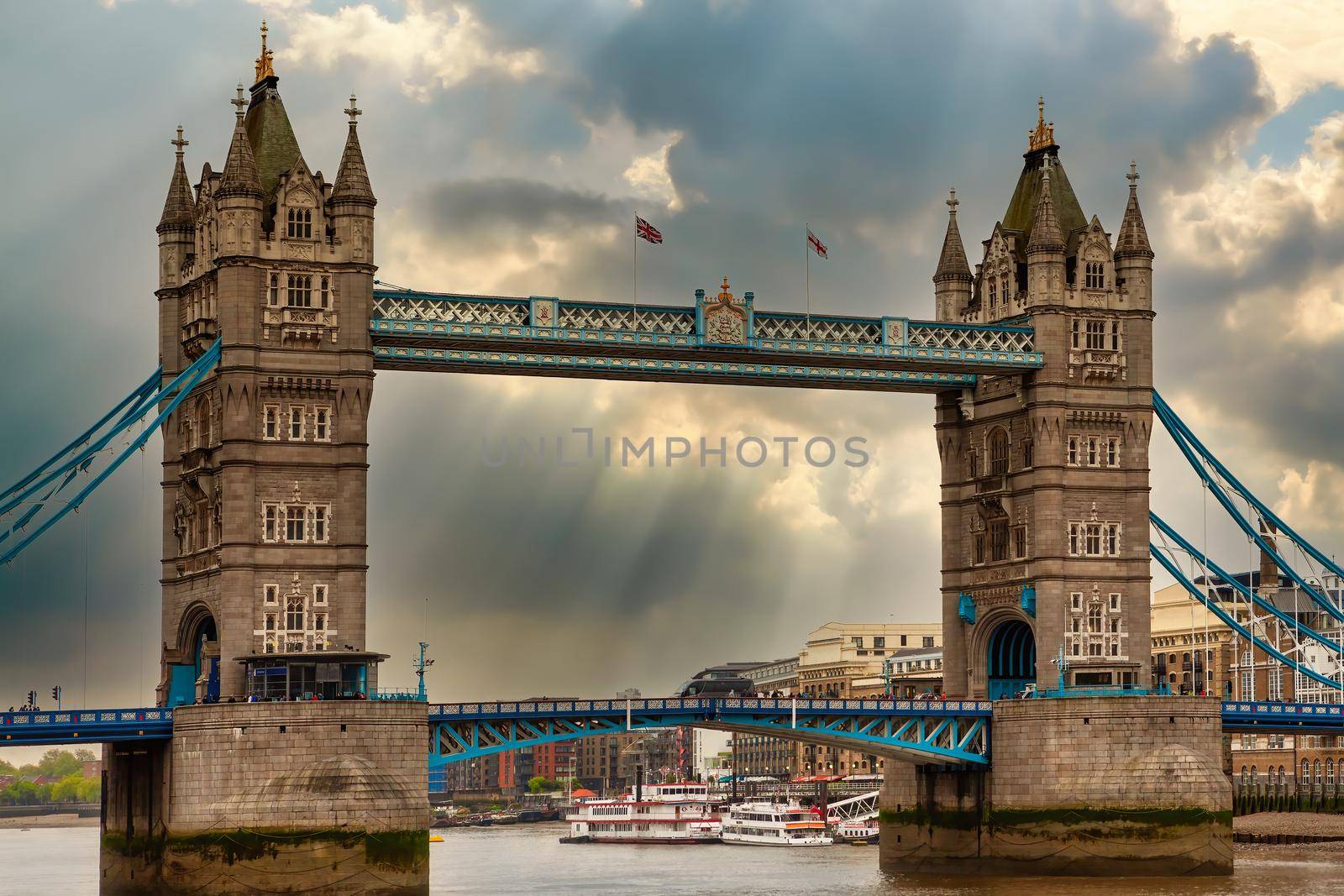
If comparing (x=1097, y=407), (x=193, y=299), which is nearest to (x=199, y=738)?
(x=193, y=299)

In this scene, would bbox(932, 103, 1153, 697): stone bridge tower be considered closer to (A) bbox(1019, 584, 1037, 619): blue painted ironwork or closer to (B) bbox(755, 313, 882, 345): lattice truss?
(A) bbox(1019, 584, 1037, 619): blue painted ironwork

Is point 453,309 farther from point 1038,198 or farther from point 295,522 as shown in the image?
point 1038,198

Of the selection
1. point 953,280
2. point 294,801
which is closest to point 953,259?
point 953,280

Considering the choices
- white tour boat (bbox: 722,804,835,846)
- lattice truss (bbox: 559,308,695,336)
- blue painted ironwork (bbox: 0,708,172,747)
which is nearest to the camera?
blue painted ironwork (bbox: 0,708,172,747)

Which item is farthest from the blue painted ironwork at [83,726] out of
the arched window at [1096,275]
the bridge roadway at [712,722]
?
→ the arched window at [1096,275]

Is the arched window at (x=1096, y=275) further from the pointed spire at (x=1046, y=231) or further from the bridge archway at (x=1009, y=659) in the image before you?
the bridge archway at (x=1009, y=659)

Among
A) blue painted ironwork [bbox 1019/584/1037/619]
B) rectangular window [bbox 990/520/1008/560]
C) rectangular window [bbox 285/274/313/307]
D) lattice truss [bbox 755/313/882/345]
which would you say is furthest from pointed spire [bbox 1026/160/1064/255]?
rectangular window [bbox 285/274/313/307]

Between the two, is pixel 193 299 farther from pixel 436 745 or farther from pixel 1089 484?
pixel 1089 484
